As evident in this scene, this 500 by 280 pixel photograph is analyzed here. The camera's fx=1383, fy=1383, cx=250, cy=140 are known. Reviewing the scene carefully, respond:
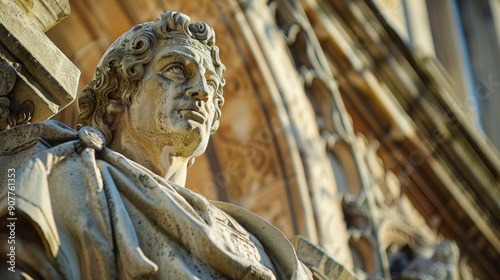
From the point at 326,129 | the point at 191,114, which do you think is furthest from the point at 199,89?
the point at 326,129

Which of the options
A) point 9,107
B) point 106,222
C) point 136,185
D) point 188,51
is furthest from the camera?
point 188,51

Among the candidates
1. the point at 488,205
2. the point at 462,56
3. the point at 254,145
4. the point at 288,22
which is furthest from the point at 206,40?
the point at 462,56

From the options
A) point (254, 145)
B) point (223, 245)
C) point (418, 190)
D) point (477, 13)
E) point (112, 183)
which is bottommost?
point (477, 13)

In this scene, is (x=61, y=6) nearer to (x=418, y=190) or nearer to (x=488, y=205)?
(x=418, y=190)

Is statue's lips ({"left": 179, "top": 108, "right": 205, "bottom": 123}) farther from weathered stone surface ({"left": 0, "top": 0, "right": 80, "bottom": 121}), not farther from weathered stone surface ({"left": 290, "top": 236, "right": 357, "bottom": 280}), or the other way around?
weathered stone surface ({"left": 290, "top": 236, "right": 357, "bottom": 280})

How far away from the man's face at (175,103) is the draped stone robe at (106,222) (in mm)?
255

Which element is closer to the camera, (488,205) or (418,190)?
(418,190)

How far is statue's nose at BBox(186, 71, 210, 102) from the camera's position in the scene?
3088 millimetres

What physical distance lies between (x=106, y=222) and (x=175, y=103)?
55cm

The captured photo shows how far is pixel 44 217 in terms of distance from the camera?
8.17 ft

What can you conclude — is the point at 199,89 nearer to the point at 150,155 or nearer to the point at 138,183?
the point at 150,155

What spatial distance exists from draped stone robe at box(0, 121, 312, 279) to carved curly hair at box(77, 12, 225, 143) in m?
0.31

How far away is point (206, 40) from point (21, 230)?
2.82 ft

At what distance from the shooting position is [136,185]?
2713 mm
